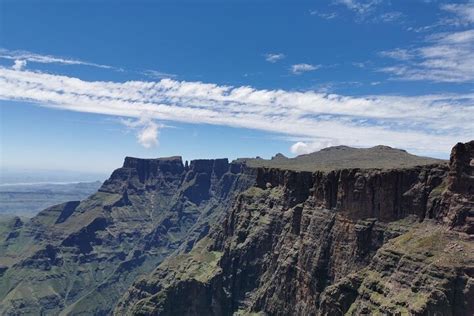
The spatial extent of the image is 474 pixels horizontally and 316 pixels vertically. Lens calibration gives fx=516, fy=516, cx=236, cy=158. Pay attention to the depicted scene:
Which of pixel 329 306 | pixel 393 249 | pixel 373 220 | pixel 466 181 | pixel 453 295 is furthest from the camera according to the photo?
pixel 373 220

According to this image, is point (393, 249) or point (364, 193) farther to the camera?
point (364, 193)

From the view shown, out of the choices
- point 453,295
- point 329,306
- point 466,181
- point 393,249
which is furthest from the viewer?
point 329,306

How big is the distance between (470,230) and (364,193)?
167 ft

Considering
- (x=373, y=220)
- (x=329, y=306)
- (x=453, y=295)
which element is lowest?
(x=329, y=306)

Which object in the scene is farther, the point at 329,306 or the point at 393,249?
the point at 329,306

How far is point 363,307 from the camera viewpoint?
163125 mm

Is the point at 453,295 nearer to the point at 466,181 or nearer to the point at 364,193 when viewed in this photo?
the point at 466,181

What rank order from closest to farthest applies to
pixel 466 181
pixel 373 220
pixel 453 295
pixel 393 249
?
pixel 453 295 < pixel 466 181 < pixel 393 249 < pixel 373 220

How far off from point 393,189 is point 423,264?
4210cm

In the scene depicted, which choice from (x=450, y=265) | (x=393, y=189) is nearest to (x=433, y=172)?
(x=393, y=189)

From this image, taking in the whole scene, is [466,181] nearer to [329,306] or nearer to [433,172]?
[433,172]

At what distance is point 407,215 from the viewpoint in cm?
18562

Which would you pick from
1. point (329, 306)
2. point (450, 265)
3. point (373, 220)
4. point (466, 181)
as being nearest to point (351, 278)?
point (329, 306)

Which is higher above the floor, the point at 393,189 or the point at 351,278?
the point at 393,189
